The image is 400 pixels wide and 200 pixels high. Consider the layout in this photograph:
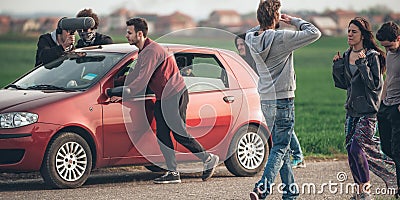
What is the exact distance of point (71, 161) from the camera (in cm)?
964

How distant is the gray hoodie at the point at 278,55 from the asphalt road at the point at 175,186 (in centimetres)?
148

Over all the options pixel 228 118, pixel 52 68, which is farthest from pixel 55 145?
pixel 228 118

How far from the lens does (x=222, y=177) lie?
1098cm

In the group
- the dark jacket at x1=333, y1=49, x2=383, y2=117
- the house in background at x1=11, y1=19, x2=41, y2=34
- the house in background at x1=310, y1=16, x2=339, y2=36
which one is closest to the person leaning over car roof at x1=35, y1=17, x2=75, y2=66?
the dark jacket at x1=333, y1=49, x2=383, y2=117

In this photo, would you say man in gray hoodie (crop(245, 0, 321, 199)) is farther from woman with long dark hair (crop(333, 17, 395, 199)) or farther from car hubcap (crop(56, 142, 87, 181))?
car hubcap (crop(56, 142, 87, 181))

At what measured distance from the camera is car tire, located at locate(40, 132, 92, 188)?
373 inches

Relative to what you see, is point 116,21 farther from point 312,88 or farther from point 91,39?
point 91,39

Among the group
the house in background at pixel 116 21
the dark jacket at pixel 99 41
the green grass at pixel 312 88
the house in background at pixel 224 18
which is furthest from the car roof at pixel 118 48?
the house in background at pixel 224 18

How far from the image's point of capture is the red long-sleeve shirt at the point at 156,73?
9.80 meters

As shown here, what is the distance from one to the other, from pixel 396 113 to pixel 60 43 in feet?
15.6

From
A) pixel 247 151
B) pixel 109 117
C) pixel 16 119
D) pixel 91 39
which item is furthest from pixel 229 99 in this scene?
pixel 16 119

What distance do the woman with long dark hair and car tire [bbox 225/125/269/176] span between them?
2410 millimetres

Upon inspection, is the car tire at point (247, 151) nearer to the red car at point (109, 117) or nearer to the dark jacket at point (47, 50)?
the red car at point (109, 117)

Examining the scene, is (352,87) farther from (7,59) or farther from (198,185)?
(7,59)
